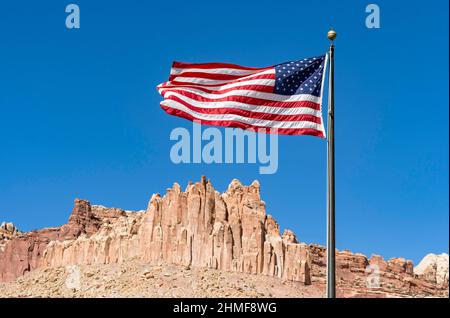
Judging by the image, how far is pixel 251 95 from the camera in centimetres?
2712

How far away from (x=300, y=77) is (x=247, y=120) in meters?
2.17

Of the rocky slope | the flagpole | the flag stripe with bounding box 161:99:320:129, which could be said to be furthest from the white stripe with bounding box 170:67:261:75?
the rocky slope

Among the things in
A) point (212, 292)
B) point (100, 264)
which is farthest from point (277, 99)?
point (100, 264)

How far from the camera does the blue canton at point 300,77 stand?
2597 cm

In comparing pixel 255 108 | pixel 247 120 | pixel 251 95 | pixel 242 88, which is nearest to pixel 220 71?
pixel 242 88

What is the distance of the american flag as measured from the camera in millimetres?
25922

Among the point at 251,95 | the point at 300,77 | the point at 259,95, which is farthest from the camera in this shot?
the point at 251,95

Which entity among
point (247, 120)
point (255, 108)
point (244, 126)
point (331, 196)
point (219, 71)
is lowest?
point (331, 196)

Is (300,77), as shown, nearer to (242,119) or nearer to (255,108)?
(255,108)

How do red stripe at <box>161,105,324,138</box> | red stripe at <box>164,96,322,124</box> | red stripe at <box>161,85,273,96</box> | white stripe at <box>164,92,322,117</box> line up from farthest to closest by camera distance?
1. red stripe at <box>161,85,273,96</box>
2. white stripe at <box>164,92,322,117</box>
3. red stripe at <box>164,96,322,124</box>
4. red stripe at <box>161,105,324,138</box>

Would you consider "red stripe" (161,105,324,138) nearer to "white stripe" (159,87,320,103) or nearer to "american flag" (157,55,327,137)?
"american flag" (157,55,327,137)

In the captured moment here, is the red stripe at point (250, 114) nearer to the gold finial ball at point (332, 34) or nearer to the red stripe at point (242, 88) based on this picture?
the red stripe at point (242, 88)
